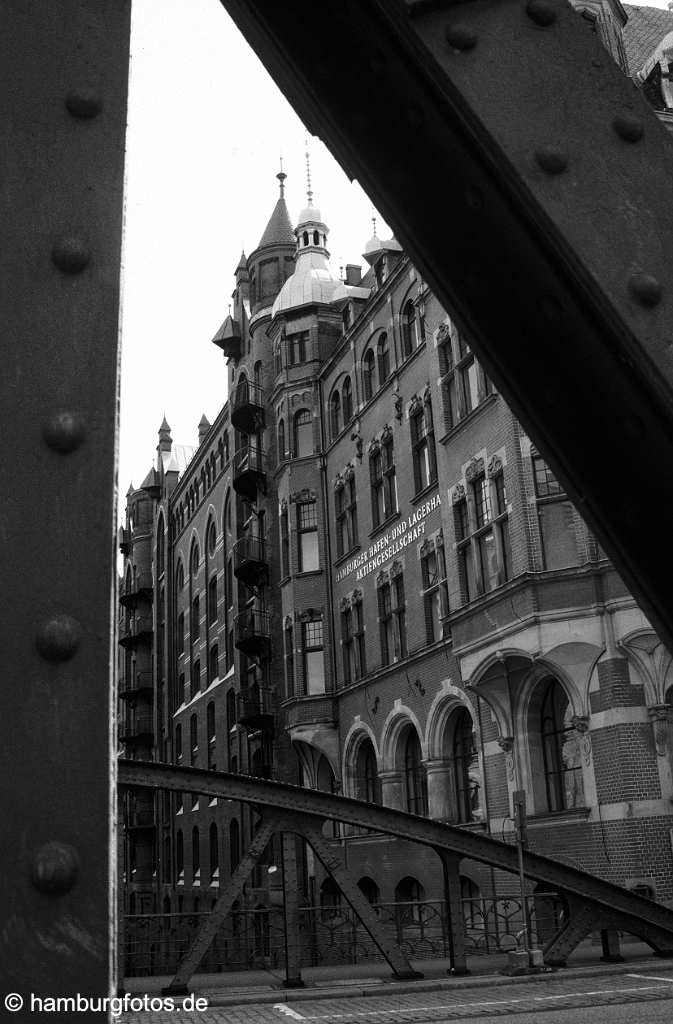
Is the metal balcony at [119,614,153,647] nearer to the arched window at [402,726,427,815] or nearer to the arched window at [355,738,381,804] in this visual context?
the arched window at [355,738,381,804]

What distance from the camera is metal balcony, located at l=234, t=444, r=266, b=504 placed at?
36.8m

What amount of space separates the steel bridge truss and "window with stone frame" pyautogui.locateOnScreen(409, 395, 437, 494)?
12.3m

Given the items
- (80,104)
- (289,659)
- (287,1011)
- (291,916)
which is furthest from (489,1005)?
(289,659)

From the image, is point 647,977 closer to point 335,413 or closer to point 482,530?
point 482,530

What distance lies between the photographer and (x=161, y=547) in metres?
58.8

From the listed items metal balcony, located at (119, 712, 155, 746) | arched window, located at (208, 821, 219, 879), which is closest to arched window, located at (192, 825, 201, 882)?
arched window, located at (208, 821, 219, 879)

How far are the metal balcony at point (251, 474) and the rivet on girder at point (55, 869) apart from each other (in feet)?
117

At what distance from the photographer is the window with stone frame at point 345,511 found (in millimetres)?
30516

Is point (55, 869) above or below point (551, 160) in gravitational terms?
below

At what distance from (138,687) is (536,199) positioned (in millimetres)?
58608

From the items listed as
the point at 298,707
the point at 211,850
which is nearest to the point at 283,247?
the point at 298,707

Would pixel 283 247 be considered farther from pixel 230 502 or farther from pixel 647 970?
pixel 647 970

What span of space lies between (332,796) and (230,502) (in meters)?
31.1

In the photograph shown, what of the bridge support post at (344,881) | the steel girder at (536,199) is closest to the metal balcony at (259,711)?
the bridge support post at (344,881)
